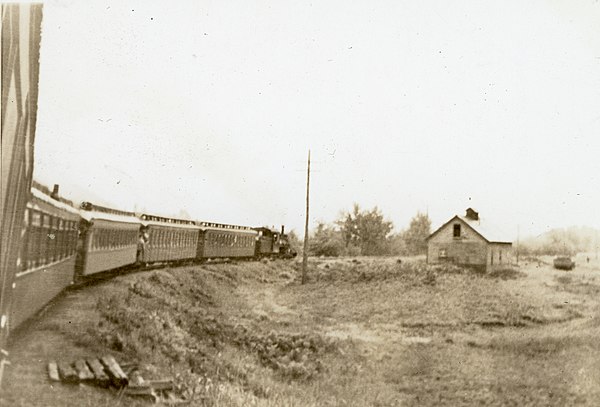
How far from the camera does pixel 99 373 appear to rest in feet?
18.3

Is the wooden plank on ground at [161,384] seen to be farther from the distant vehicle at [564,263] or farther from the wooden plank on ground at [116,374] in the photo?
the distant vehicle at [564,263]

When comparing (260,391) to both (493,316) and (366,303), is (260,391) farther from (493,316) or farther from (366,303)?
(493,316)

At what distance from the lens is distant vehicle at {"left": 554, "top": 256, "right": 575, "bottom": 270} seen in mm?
16655

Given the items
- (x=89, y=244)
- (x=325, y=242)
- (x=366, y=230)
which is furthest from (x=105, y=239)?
(x=366, y=230)

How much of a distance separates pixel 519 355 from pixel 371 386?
4201 millimetres

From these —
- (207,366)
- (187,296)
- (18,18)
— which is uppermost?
(18,18)

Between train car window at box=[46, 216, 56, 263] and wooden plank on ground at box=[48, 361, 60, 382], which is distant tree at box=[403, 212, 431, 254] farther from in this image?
wooden plank on ground at box=[48, 361, 60, 382]

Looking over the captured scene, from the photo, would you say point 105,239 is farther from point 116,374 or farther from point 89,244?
point 116,374

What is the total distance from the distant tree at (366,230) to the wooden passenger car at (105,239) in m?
12.6

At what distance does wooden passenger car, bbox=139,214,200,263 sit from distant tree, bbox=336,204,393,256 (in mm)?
8502

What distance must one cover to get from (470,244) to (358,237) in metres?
6.86

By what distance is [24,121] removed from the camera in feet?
16.3

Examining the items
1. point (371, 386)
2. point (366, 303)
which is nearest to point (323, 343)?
point (371, 386)

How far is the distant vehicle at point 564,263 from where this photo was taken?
16.7 m
